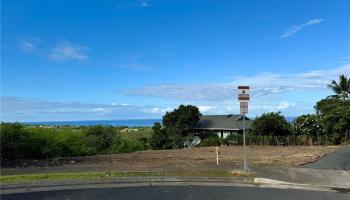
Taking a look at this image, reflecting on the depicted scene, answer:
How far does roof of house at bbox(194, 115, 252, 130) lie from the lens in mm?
64125

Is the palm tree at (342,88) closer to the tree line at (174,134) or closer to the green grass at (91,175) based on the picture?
the tree line at (174,134)

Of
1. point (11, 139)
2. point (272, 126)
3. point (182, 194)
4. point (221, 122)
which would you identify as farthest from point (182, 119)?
point (182, 194)

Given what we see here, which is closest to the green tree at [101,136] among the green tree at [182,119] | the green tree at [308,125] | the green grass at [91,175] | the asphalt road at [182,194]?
the green tree at [182,119]

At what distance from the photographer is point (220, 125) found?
65.8 m

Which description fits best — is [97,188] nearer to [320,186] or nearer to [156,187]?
[156,187]

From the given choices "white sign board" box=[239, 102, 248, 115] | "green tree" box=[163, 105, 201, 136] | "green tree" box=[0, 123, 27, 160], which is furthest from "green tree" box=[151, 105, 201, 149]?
"white sign board" box=[239, 102, 248, 115]

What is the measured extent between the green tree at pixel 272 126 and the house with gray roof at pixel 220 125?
15.2 m

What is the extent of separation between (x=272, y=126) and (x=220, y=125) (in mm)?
20011

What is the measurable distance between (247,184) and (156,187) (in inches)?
118

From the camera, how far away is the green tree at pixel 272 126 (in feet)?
151

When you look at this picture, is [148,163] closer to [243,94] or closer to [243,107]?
[243,107]

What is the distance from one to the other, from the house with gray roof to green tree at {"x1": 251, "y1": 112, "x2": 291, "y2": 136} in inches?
600

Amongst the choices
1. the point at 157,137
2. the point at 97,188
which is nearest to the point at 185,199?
the point at 97,188

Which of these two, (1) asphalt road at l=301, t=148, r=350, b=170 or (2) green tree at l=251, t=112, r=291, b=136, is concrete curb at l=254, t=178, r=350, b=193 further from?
(2) green tree at l=251, t=112, r=291, b=136
